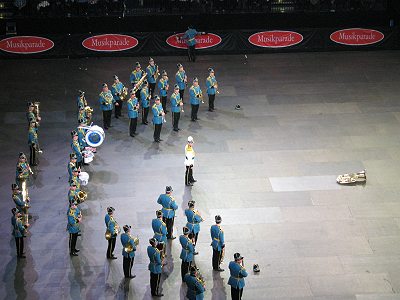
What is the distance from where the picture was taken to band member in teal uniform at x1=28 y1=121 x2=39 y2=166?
101 feet

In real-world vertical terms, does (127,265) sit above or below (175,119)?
below

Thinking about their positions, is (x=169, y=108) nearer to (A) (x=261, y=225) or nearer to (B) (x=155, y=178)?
A: (B) (x=155, y=178)

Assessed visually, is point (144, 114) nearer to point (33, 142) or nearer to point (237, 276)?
point (33, 142)

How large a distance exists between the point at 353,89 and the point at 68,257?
55.2ft

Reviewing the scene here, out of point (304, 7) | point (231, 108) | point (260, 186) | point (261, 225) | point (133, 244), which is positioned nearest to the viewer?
point (133, 244)

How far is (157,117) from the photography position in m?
32.1

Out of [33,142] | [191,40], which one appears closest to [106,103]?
[33,142]

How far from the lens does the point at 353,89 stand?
123ft

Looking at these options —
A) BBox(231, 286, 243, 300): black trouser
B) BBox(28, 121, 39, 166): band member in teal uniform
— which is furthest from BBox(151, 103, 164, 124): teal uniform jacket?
BBox(231, 286, 243, 300): black trouser

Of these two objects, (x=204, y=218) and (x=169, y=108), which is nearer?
(x=204, y=218)

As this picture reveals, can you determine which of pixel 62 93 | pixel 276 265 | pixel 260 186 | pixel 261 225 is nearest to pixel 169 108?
pixel 62 93

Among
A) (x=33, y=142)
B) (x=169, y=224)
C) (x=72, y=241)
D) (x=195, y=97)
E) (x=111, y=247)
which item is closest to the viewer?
(x=111, y=247)

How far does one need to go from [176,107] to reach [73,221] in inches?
347

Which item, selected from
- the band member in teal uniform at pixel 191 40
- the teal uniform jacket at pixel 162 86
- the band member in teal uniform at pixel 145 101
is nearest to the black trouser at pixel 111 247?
the band member in teal uniform at pixel 145 101
